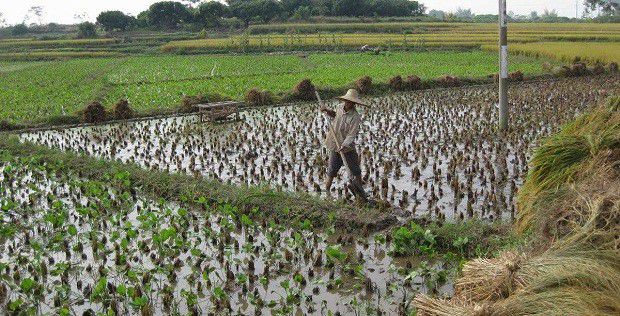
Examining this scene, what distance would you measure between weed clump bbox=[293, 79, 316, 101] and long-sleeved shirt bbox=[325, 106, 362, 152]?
32.4 feet

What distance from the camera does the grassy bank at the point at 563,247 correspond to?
10.2ft

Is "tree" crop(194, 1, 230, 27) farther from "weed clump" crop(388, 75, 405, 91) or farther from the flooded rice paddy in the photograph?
the flooded rice paddy

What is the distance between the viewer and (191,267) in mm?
5609

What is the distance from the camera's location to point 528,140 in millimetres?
10664

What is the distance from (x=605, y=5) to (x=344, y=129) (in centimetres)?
9795

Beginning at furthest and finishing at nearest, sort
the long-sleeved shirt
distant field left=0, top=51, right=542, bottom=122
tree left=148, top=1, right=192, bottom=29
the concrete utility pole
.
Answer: tree left=148, top=1, right=192, bottom=29, distant field left=0, top=51, right=542, bottom=122, the concrete utility pole, the long-sleeved shirt

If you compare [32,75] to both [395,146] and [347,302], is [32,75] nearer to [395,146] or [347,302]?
[395,146]

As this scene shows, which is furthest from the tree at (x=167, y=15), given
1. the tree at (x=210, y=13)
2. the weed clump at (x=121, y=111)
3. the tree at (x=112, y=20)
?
the weed clump at (x=121, y=111)

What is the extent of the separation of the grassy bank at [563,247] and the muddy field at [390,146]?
4.70 feet

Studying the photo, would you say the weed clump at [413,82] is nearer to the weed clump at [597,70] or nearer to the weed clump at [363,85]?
the weed clump at [363,85]

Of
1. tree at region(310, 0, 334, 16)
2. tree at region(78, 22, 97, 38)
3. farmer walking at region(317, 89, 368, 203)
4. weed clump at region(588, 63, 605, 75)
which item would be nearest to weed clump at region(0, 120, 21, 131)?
farmer walking at region(317, 89, 368, 203)

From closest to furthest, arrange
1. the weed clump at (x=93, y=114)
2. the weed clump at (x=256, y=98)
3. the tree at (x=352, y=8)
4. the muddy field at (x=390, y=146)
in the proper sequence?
the muddy field at (x=390, y=146) < the weed clump at (x=93, y=114) < the weed clump at (x=256, y=98) < the tree at (x=352, y=8)

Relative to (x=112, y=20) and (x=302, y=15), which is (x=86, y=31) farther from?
(x=302, y=15)

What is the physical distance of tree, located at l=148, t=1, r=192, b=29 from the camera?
67.6 m
